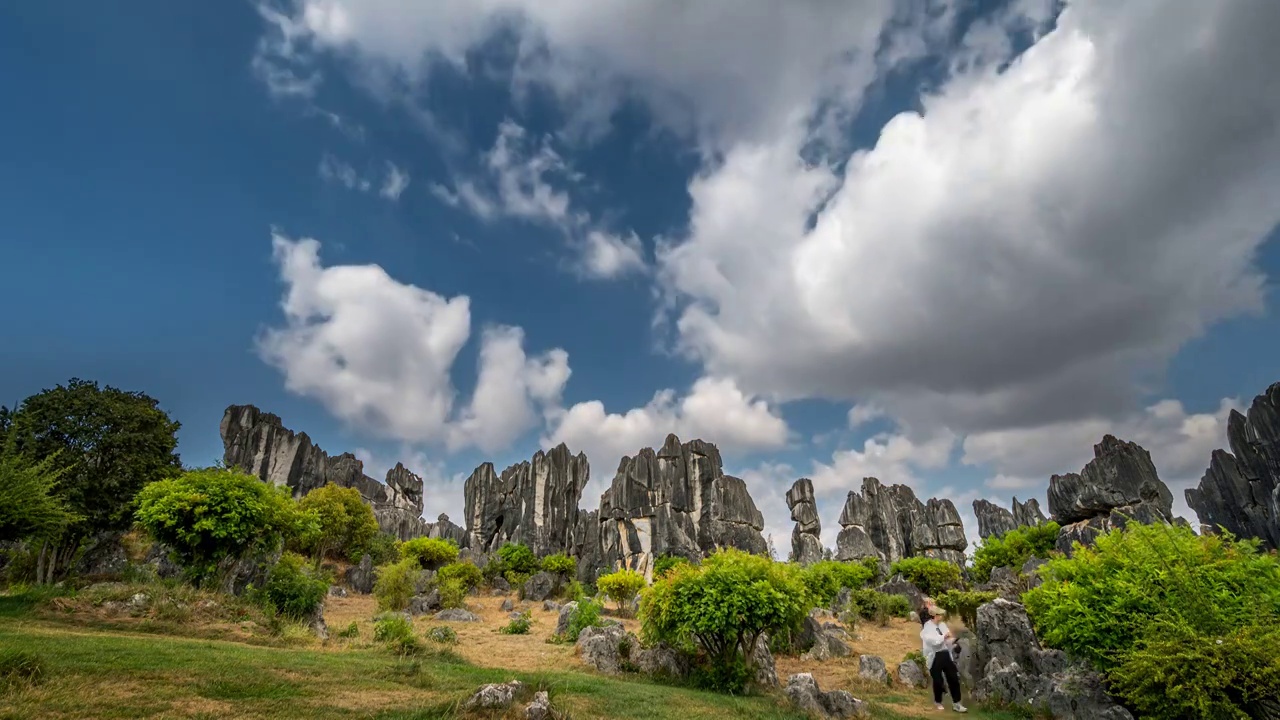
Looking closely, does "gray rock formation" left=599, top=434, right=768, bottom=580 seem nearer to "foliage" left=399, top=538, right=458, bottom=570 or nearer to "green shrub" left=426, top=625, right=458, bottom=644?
"foliage" left=399, top=538, right=458, bottom=570

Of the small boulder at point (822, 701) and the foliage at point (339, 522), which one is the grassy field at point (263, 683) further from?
the foliage at point (339, 522)

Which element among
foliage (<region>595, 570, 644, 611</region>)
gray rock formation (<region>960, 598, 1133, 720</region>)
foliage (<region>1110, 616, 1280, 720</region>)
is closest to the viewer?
foliage (<region>1110, 616, 1280, 720</region>)

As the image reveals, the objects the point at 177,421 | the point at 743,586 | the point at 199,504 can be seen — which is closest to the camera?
the point at 743,586

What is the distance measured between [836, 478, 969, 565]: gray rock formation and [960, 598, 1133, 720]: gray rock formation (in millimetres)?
61397

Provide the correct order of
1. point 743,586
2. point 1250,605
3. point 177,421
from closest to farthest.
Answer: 1. point 1250,605
2. point 743,586
3. point 177,421

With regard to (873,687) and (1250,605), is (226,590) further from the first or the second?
(1250,605)

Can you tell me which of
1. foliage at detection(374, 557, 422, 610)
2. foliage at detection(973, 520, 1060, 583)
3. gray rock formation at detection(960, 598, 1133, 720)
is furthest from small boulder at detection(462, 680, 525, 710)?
foliage at detection(973, 520, 1060, 583)

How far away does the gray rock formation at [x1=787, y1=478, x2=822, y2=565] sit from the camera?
78.9 m

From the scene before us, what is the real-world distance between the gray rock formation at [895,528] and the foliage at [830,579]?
23564mm

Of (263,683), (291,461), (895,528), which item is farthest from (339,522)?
(895,528)

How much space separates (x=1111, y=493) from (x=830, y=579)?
118 ft

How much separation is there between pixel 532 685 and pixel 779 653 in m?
18.2

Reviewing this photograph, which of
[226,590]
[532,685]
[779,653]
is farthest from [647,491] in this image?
[532,685]

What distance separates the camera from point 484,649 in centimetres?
2159
